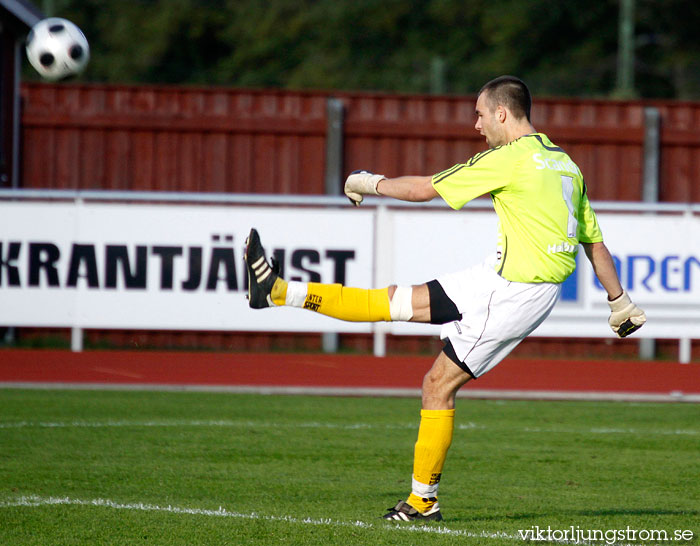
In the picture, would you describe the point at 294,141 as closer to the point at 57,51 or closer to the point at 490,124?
the point at 57,51

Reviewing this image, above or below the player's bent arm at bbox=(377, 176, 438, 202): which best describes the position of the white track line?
below

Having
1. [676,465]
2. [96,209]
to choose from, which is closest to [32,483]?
[676,465]

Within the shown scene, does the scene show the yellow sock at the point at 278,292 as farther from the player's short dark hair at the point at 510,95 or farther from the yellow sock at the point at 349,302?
the player's short dark hair at the point at 510,95

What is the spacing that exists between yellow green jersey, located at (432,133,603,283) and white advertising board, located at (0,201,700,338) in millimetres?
7134

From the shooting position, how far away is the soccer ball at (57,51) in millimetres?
10719

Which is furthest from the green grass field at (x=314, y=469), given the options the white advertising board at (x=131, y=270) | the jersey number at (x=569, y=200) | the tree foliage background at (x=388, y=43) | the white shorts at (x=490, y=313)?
the tree foliage background at (x=388, y=43)

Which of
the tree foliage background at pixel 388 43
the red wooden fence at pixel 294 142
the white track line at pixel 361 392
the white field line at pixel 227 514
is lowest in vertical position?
the white field line at pixel 227 514

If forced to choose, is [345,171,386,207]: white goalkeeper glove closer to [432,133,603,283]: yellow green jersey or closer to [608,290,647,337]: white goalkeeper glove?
[432,133,603,283]: yellow green jersey

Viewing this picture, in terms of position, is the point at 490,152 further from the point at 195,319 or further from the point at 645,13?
the point at 645,13

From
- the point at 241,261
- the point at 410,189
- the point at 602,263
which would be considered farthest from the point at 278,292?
the point at 241,261

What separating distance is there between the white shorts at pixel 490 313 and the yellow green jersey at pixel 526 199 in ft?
0.20

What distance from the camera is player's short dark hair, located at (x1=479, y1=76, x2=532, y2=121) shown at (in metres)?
5.46

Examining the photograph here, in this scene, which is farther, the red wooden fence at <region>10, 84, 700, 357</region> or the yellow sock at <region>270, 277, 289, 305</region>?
the red wooden fence at <region>10, 84, 700, 357</region>

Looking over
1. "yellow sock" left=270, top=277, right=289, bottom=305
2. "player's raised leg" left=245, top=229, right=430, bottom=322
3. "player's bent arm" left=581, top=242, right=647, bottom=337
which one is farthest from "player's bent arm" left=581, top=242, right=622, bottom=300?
"yellow sock" left=270, top=277, right=289, bottom=305
